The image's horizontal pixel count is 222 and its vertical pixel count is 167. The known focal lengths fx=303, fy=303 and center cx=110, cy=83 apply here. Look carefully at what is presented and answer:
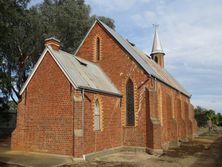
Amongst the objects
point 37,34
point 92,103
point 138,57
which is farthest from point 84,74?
point 37,34

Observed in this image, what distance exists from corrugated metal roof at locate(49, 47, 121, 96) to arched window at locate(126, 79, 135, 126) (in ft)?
2.99

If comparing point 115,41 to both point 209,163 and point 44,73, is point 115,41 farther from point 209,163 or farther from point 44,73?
point 209,163

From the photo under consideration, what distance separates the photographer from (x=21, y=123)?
22.0m

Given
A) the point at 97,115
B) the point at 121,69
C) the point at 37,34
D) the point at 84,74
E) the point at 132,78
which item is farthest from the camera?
the point at 37,34

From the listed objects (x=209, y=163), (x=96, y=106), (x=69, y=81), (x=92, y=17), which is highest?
(x=92, y=17)

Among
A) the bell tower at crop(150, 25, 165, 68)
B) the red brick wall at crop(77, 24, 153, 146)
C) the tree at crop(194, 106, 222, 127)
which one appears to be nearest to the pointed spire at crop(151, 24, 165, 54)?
the bell tower at crop(150, 25, 165, 68)

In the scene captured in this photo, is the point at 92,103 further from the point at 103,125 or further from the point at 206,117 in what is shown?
the point at 206,117

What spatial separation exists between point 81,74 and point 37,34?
15113mm

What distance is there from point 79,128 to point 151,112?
6.85 meters

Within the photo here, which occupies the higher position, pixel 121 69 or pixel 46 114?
pixel 121 69

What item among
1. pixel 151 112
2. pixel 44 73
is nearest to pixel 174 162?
pixel 151 112

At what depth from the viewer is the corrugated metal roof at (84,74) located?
2052 cm

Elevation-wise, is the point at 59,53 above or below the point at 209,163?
above

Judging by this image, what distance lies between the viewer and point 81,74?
21906 mm
